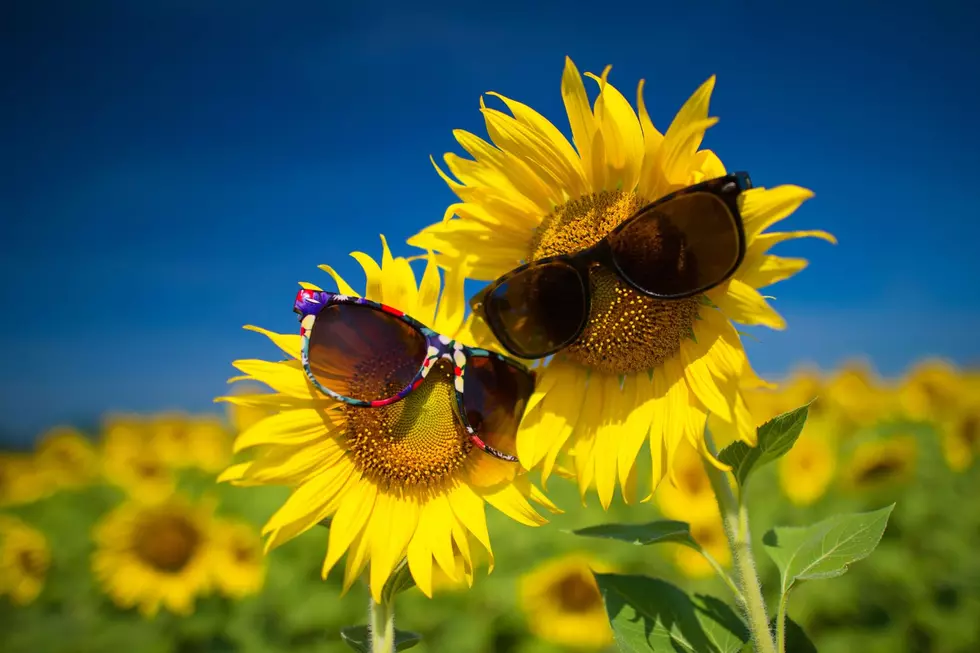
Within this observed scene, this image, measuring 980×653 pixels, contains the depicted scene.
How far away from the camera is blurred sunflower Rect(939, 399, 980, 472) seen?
5859 mm

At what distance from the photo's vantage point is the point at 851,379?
7973 mm

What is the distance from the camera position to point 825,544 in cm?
131

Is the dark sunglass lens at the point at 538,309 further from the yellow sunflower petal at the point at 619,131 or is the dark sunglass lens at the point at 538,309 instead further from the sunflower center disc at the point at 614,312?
the yellow sunflower petal at the point at 619,131

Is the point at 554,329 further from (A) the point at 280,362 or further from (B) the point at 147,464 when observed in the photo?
(B) the point at 147,464

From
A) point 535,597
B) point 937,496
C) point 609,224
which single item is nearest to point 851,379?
point 937,496

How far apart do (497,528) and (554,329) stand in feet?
16.7

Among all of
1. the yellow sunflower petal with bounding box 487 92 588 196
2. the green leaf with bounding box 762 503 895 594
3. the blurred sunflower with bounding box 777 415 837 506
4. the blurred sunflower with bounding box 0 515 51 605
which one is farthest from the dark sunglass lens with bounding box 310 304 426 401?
the blurred sunflower with bounding box 0 515 51 605

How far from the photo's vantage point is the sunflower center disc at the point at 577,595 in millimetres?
4508

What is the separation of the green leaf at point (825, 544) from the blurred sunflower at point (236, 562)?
4.44 metres

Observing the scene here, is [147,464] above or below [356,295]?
above

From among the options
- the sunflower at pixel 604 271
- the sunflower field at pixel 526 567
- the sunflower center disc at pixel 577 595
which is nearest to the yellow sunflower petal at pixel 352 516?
the sunflower at pixel 604 271

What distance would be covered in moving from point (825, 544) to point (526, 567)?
4.33m

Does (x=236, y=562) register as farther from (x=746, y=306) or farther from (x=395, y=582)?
(x=746, y=306)

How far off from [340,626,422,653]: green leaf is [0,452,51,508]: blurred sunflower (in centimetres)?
842
